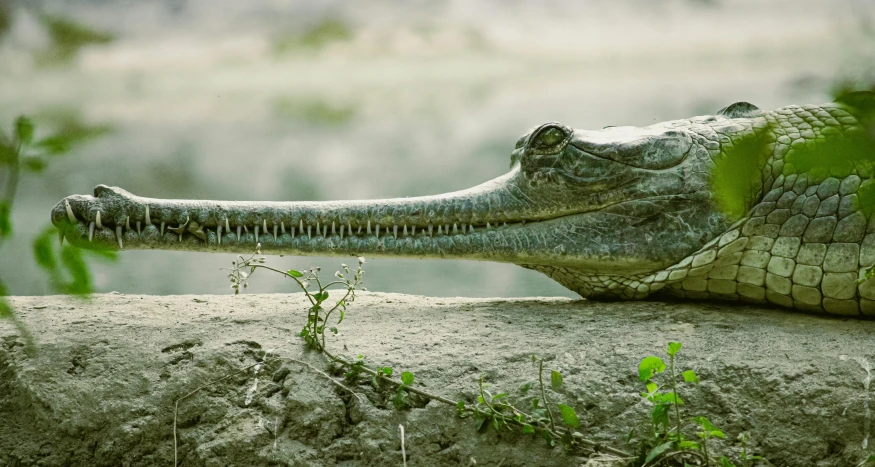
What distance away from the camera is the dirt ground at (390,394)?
272 cm

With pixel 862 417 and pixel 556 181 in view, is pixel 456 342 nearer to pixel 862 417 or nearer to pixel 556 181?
pixel 556 181

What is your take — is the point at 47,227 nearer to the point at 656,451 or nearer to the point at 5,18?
the point at 656,451

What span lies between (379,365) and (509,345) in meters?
0.54

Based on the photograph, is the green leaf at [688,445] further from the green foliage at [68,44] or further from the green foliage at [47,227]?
the green foliage at [68,44]

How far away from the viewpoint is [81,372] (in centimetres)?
308

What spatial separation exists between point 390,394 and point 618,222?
4.93ft

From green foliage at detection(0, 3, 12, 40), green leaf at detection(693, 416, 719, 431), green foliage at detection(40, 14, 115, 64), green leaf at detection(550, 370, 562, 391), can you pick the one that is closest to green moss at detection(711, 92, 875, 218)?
green leaf at detection(693, 416, 719, 431)

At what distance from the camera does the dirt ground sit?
8.91 feet

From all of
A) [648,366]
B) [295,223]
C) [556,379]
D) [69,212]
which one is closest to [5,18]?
[69,212]

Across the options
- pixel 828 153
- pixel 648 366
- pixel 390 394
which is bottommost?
pixel 390 394

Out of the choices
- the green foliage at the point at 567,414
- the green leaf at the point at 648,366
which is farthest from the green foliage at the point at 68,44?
the green leaf at the point at 648,366

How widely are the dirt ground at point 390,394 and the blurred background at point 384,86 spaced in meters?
3.30

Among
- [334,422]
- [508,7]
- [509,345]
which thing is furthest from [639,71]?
[334,422]

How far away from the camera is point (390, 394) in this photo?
2.88 meters
